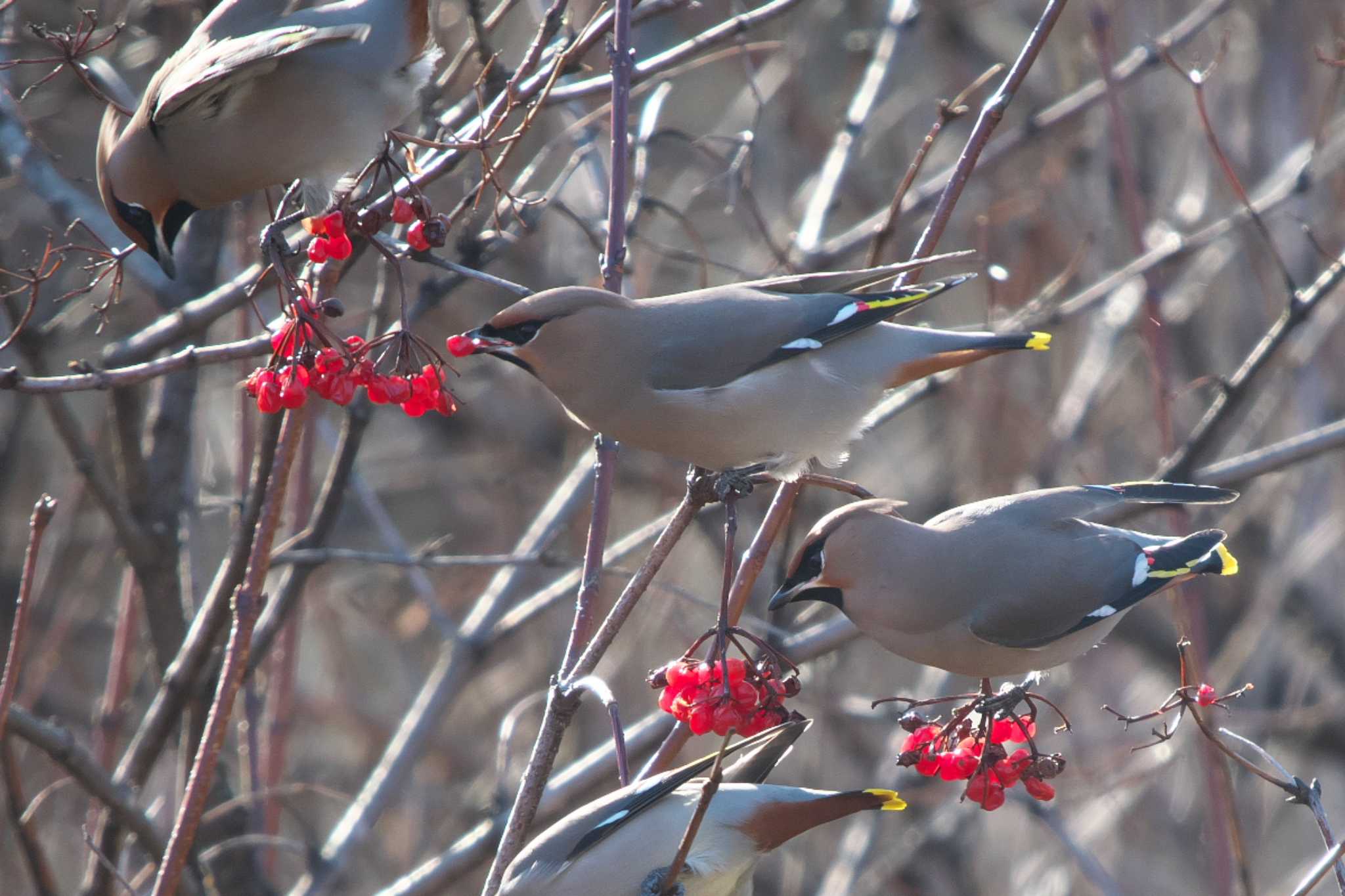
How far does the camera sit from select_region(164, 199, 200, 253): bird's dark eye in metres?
2.69

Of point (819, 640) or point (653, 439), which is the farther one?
point (819, 640)

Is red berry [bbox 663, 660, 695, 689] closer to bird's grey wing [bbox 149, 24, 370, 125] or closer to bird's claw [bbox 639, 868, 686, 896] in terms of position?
bird's claw [bbox 639, 868, 686, 896]

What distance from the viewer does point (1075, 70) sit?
6156mm

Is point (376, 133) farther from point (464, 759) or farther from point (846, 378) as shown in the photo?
point (464, 759)

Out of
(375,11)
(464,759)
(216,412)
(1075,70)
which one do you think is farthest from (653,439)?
(216,412)

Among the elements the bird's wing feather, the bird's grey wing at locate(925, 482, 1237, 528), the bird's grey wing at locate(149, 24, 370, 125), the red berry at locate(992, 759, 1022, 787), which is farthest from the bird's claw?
the bird's grey wing at locate(149, 24, 370, 125)

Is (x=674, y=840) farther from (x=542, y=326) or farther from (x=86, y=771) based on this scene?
(x=86, y=771)

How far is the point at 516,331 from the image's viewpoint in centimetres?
276

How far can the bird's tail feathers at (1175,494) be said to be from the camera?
9.64 feet

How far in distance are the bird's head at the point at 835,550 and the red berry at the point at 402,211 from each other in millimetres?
1053

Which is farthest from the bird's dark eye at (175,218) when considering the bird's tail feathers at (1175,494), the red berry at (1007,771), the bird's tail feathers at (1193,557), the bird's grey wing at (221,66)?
the bird's tail feathers at (1193,557)

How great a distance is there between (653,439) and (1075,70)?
396 cm

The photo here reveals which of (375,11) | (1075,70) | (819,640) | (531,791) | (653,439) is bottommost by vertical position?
(531,791)

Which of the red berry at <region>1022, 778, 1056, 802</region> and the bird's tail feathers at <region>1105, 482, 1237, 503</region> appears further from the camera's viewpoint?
the bird's tail feathers at <region>1105, 482, 1237, 503</region>
